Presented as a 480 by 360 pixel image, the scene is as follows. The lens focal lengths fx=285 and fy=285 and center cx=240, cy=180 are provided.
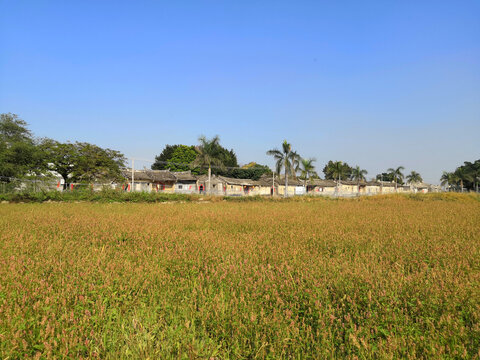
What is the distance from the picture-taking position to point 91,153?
37.2m

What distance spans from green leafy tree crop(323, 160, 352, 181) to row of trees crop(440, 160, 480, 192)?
32.1 meters

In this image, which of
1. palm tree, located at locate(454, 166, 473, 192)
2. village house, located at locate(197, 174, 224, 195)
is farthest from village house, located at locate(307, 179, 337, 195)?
palm tree, located at locate(454, 166, 473, 192)

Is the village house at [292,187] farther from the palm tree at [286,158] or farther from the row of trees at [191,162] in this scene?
the palm tree at [286,158]

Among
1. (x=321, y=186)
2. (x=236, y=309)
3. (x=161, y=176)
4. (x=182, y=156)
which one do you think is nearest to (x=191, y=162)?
(x=182, y=156)

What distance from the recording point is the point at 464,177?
9394cm

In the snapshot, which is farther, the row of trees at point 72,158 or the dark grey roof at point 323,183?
the dark grey roof at point 323,183

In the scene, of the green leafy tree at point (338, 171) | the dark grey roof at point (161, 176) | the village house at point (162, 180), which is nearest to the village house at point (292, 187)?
the green leafy tree at point (338, 171)

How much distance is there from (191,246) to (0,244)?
3.62 m

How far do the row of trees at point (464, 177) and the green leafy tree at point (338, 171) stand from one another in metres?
32.1

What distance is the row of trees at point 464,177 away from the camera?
9275 cm

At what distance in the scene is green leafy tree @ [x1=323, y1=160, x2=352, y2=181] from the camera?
82688 millimetres

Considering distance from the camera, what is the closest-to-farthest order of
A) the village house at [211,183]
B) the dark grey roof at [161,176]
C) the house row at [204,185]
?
the house row at [204,185], the dark grey roof at [161,176], the village house at [211,183]

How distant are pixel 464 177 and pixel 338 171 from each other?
46754mm

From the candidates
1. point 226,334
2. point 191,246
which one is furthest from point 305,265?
point 191,246
